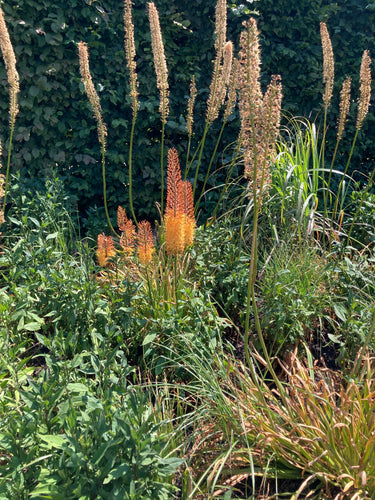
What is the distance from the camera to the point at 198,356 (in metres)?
2.58

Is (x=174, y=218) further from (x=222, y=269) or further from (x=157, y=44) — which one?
(x=157, y=44)

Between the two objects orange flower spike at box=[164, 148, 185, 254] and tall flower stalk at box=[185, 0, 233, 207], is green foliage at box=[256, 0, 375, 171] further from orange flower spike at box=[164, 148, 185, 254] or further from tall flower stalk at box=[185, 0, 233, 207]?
orange flower spike at box=[164, 148, 185, 254]

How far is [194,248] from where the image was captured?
3.69 m

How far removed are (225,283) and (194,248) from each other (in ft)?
1.55

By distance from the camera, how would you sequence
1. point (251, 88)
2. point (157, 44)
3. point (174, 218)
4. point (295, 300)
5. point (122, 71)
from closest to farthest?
1. point (251, 88)
2. point (174, 218)
3. point (295, 300)
4. point (157, 44)
5. point (122, 71)

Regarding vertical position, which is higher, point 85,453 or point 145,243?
point 145,243

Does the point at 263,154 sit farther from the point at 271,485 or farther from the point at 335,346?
the point at 335,346

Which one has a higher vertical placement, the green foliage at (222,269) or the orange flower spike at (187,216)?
the orange flower spike at (187,216)

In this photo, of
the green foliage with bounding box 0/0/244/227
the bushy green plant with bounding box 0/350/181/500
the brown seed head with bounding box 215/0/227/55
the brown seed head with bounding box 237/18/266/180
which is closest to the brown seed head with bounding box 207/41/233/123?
the brown seed head with bounding box 215/0/227/55

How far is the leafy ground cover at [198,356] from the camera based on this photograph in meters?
1.78

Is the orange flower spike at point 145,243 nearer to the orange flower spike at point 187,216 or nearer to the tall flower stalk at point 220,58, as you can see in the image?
the orange flower spike at point 187,216

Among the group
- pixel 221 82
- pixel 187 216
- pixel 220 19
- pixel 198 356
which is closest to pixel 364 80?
pixel 221 82

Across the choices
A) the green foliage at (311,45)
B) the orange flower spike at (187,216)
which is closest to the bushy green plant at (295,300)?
the orange flower spike at (187,216)

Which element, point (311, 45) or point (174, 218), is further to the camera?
point (311, 45)
